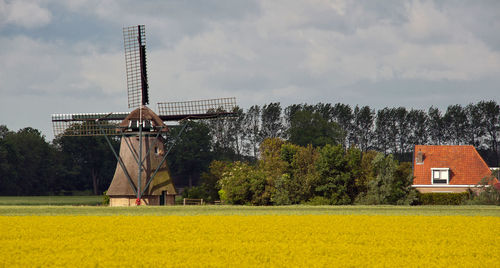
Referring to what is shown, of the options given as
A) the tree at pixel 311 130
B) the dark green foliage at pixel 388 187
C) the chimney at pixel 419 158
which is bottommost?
the dark green foliage at pixel 388 187

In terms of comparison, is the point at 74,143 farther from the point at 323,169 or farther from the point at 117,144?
the point at 323,169

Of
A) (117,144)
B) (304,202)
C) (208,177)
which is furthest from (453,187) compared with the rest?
(117,144)

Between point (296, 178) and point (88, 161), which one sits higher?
point (88, 161)

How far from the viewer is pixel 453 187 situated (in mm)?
72250

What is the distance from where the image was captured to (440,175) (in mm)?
73312

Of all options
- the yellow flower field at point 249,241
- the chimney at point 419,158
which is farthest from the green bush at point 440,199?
the yellow flower field at point 249,241

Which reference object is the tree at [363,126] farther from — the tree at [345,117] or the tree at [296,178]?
the tree at [296,178]

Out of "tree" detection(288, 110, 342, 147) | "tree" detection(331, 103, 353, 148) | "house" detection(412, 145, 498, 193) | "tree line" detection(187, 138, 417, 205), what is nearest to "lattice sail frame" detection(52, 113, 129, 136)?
"tree line" detection(187, 138, 417, 205)

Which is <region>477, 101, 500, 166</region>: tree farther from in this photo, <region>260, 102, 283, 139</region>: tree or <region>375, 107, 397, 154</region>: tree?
<region>260, 102, 283, 139</region>: tree

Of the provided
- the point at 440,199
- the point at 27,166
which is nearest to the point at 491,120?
the point at 440,199

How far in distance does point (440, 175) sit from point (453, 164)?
2.08 m

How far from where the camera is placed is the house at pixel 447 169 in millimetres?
72188

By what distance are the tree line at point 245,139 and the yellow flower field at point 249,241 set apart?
268ft

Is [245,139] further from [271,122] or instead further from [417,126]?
[417,126]
